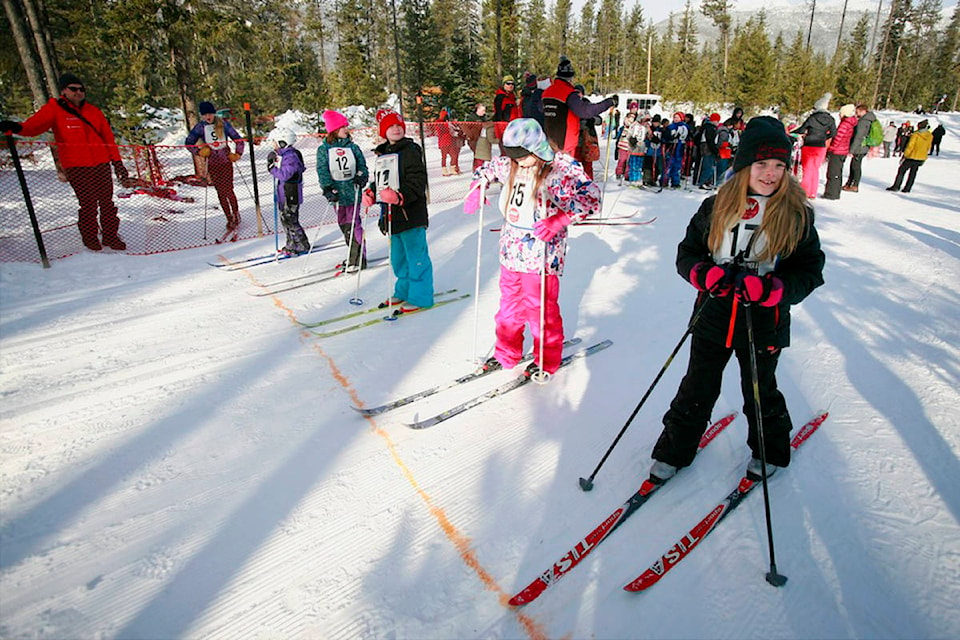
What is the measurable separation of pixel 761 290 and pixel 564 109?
6.23m

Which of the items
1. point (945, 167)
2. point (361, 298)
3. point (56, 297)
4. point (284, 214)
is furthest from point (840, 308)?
point (945, 167)

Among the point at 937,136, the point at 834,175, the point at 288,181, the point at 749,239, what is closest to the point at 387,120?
the point at 288,181

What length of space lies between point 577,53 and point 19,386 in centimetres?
6798

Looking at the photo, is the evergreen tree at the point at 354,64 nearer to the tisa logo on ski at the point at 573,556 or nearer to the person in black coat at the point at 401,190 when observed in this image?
the person in black coat at the point at 401,190

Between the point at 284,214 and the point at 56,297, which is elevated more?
the point at 284,214

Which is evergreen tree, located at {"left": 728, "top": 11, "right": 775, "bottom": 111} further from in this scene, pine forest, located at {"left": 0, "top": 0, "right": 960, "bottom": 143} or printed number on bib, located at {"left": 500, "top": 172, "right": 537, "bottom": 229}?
printed number on bib, located at {"left": 500, "top": 172, "right": 537, "bottom": 229}

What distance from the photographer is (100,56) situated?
18.7 m

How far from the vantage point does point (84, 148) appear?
22.0 feet

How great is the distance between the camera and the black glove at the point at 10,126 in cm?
586

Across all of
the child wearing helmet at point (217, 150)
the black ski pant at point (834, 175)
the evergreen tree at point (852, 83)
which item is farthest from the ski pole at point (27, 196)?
the evergreen tree at point (852, 83)

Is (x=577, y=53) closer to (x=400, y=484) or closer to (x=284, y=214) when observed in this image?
(x=284, y=214)

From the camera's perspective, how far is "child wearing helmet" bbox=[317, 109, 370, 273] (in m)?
6.02

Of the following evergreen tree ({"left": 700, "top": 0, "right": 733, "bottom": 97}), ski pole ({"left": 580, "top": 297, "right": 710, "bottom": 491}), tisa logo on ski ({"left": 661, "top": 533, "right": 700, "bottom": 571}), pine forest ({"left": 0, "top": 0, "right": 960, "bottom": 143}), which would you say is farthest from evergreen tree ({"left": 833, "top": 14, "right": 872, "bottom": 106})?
tisa logo on ski ({"left": 661, "top": 533, "right": 700, "bottom": 571})

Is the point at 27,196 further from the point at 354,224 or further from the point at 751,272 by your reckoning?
the point at 751,272
